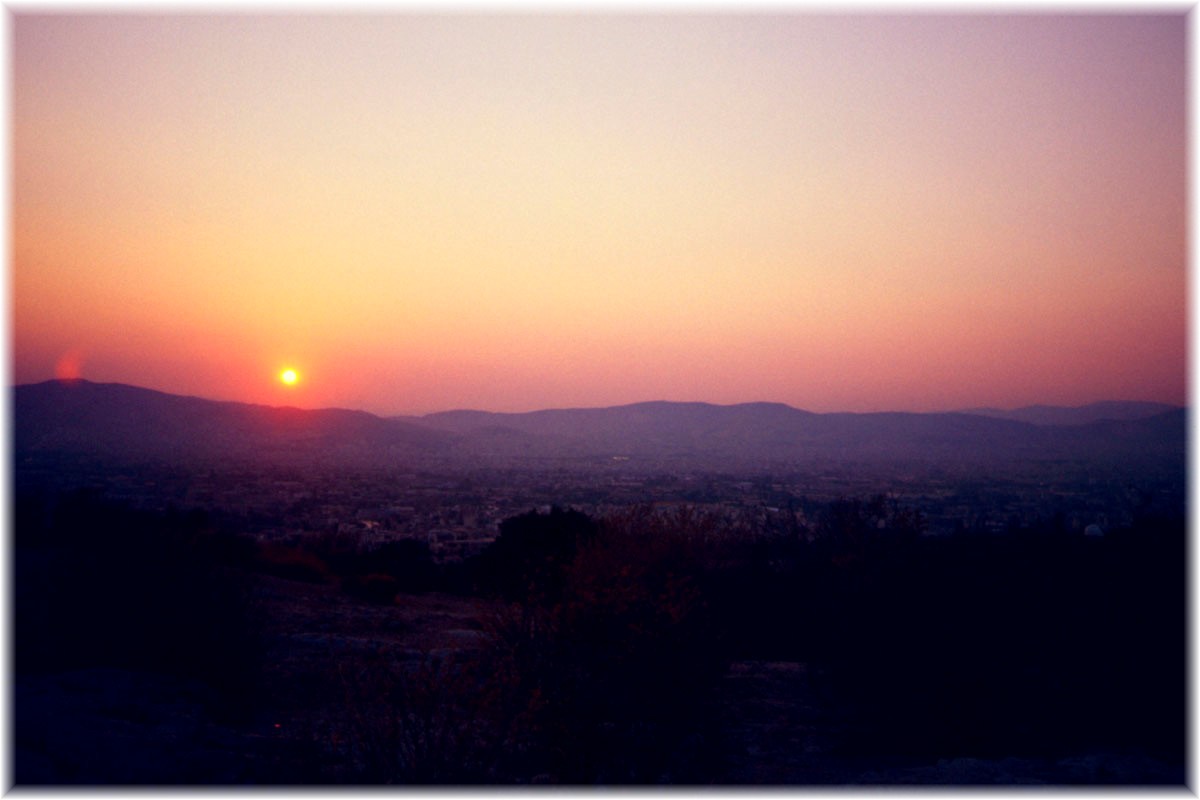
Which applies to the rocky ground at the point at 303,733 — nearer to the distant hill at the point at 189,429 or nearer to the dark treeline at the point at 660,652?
the dark treeline at the point at 660,652

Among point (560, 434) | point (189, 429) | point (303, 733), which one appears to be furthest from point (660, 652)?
point (560, 434)

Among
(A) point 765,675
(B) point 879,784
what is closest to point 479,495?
(A) point 765,675

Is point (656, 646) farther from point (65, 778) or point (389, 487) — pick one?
point (389, 487)

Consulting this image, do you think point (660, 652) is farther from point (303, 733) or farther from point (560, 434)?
point (560, 434)

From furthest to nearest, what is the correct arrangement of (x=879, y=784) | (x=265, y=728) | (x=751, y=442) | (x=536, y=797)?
(x=751, y=442) → (x=265, y=728) → (x=879, y=784) → (x=536, y=797)

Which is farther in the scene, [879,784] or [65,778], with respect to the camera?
[879,784]

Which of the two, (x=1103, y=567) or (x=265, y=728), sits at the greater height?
(x=1103, y=567)

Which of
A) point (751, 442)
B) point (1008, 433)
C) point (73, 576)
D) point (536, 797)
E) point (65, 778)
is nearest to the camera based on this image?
point (536, 797)
